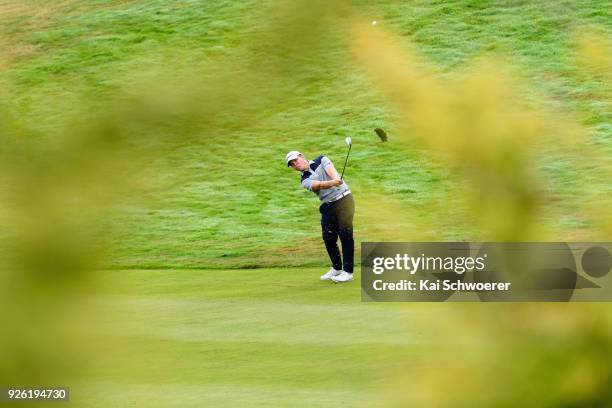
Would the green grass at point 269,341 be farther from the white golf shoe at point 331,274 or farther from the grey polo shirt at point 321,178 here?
the grey polo shirt at point 321,178

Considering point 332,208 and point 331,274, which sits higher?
point 332,208

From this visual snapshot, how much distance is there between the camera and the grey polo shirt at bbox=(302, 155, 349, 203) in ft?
37.2

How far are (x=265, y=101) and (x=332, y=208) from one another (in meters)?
11.3

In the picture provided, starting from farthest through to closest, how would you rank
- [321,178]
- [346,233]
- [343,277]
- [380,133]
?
[380,133]
[346,233]
[343,277]
[321,178]

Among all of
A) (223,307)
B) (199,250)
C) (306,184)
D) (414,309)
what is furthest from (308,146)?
(414,309)

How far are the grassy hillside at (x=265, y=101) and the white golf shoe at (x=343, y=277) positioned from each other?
1465 millimetres

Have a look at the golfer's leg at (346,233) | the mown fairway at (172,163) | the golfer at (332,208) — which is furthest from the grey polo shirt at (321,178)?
the mown fairway at (172,163)

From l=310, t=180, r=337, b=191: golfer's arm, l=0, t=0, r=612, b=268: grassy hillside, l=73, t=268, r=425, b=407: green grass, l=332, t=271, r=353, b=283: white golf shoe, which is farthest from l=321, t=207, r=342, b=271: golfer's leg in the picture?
l=0, t=0, r=612, b=268: grassy hillside

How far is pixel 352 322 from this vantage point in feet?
29.9

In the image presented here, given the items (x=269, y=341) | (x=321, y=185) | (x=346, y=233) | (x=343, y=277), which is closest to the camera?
(x=269, y=341)

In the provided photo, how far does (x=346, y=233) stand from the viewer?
11.7 metres

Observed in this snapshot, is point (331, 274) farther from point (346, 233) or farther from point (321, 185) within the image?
point (321, 185)

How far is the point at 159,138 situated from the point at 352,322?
8608mm

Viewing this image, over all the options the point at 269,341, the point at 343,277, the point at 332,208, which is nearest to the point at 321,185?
the point at 332,208
